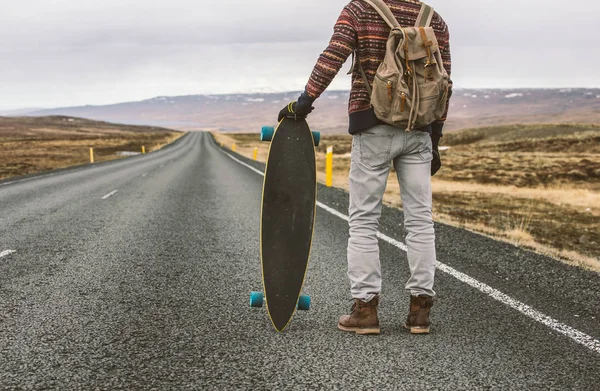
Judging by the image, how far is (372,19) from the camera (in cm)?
312

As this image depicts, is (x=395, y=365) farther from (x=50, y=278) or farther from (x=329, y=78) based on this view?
(x=50, y=278)

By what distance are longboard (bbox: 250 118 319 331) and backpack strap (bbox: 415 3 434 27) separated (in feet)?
3.04

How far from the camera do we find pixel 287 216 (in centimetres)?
348

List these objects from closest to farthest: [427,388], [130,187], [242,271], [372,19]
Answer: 1. [427,388]
2. [372,19]
3. [242,271]
4. [130,187]

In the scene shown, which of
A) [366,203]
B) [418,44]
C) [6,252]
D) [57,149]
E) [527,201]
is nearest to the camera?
[418,44]

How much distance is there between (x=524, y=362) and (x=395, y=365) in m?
0.73

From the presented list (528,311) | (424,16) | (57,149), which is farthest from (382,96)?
(57,149)

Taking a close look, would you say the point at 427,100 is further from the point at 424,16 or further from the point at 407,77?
the point at 424,16

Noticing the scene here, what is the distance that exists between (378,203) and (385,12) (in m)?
1.14

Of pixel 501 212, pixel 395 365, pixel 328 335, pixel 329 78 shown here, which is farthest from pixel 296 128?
pixel 501 212

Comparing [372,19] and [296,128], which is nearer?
[372,19]

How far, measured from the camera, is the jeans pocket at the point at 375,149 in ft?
10.7

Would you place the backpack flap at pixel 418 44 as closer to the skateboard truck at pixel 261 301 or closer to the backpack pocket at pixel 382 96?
the backpack pocket at pixel 382 96

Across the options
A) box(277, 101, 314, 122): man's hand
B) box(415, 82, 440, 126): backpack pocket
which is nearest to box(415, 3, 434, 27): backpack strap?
box(415, 82, 440, 126): backpack pocket
